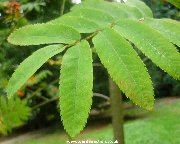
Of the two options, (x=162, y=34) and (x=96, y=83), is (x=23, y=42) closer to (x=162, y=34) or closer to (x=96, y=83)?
(x=162, y=34)

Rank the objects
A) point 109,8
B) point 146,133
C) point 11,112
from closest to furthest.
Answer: point 109,8 → point 11,112 → point 146,133

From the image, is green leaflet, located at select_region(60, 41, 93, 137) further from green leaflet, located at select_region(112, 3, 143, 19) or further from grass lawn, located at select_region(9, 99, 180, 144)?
grass lawn, located at select_region(9, 99, 180, 144)

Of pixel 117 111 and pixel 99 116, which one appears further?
pixel 99 116

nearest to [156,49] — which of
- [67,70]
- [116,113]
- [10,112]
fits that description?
[67,70]

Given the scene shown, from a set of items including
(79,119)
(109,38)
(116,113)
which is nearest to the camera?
(79,119)

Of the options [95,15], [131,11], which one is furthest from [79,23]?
[131,11]

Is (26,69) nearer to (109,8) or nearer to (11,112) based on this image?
(109,8)
